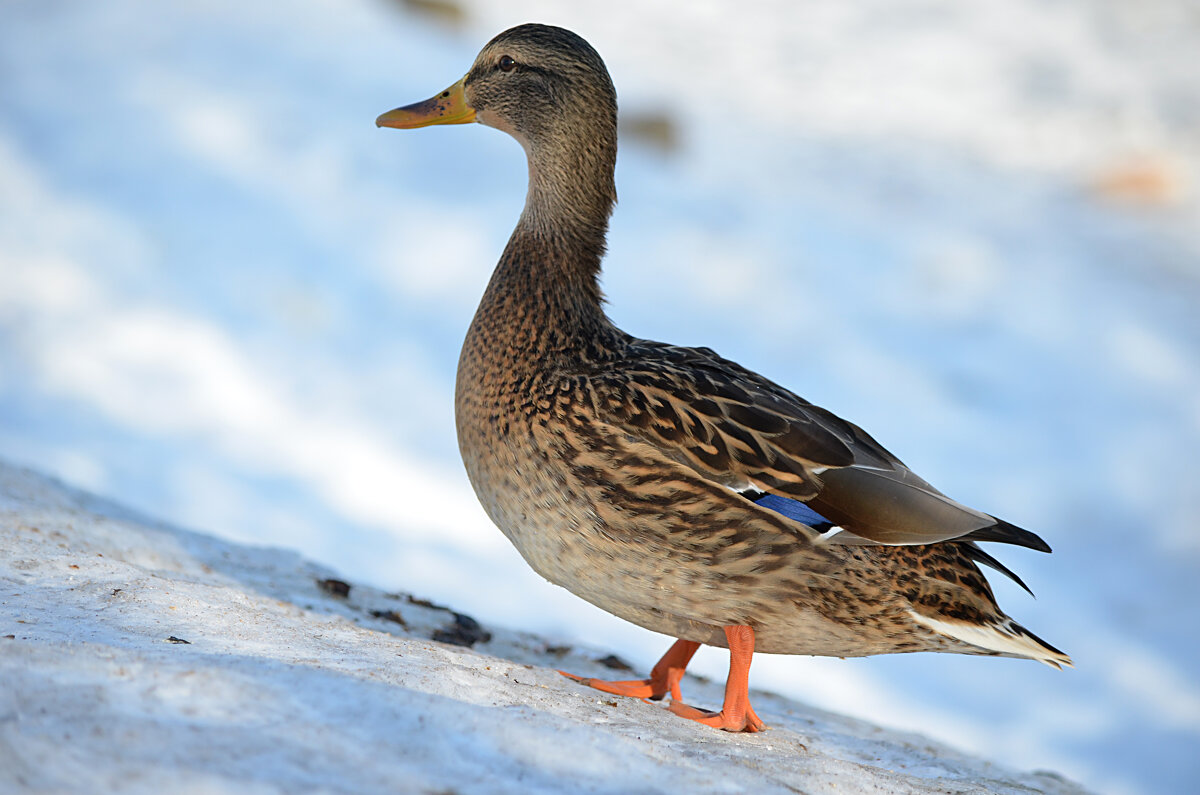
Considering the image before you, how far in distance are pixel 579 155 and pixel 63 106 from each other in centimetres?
759

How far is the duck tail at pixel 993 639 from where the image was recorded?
282cm

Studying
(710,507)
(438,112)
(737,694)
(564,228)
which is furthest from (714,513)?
(438,112)

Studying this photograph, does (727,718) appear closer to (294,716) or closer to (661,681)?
(661,681)

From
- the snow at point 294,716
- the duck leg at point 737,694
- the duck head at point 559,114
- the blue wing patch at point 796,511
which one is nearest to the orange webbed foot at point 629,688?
the snow at point 294,716

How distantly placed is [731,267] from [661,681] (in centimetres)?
645

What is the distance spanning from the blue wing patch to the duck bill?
1.66 meters

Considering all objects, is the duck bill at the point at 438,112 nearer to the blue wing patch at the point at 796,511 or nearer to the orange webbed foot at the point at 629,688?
the blue wing patch at the point at 796,511

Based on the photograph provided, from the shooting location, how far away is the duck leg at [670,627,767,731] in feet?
9.07

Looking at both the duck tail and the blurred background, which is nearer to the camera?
the duck tail

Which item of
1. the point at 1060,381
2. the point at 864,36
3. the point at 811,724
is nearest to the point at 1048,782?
the point at 811,724

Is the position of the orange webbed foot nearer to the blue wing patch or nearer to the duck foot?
the duck foot

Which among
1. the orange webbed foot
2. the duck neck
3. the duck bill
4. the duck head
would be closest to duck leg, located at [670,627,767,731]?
the orange webbed foot

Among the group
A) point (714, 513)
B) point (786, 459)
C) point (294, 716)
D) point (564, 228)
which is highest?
point (564, 228)

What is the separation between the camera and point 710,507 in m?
2.71
